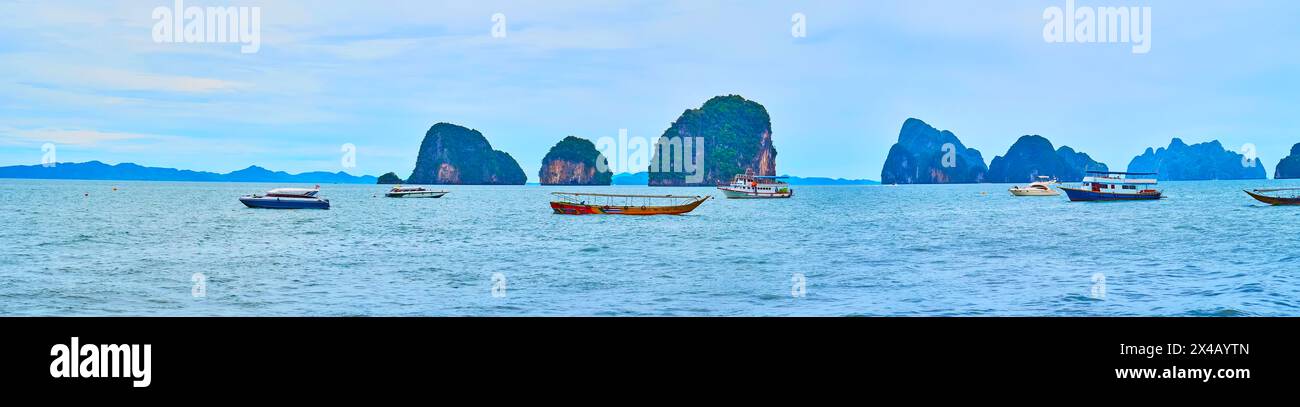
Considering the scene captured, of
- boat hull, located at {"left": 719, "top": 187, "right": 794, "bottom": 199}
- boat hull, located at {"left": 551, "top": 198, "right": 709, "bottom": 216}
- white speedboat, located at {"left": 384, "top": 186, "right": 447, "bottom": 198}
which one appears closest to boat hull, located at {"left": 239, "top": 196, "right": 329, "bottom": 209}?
boat hull, located at {"left": 551, "top": 198, "right": 709, "bottom": 216}

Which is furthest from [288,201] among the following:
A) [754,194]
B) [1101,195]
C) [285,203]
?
[1101,195]

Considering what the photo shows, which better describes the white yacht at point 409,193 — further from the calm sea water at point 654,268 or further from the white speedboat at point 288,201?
the calm sea water at point 654,268

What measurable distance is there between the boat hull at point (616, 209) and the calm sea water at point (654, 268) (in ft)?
18.6

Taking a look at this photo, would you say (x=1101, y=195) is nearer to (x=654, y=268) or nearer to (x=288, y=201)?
(x=288, y=201)

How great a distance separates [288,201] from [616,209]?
3092 centimetres

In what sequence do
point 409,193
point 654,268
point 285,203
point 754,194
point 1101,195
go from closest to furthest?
1. point 654,268
2. point 285,203
3. point 1101,195
4. point 754,194
5. point 409,193

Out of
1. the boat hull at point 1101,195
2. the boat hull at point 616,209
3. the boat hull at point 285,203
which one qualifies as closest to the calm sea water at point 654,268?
the boat hull at point 616,209

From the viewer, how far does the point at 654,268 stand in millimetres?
33406

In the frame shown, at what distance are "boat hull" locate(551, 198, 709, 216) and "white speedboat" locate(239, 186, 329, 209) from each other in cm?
2265

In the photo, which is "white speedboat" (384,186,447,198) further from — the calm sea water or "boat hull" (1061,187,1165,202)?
"boat hull" (1061,187,1165,202)

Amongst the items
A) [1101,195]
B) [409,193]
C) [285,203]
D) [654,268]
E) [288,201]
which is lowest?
[654,268]
